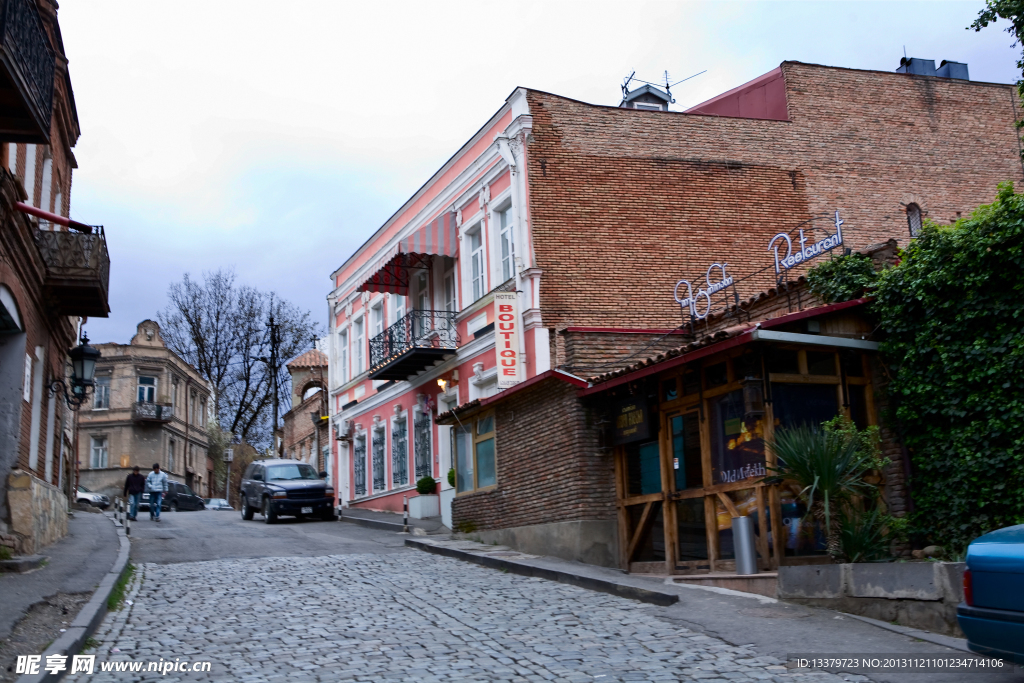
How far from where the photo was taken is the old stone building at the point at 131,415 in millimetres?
49625

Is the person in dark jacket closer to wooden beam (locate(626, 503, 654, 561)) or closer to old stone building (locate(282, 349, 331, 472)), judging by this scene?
old stone building (locate(282, 349, 331, 472))

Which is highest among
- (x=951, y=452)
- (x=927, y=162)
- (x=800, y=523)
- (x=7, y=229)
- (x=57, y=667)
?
(x=927, y=162)

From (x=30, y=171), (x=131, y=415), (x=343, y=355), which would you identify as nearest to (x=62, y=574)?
(x=30, y=171)

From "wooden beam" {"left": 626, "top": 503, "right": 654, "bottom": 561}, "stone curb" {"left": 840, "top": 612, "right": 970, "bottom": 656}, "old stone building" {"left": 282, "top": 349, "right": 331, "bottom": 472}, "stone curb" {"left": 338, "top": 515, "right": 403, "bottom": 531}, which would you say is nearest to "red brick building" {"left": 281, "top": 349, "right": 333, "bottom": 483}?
"old stone building" {"left": 282, "top": 349, "right": 331, "bottom": 472}

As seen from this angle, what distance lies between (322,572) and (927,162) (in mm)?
17536

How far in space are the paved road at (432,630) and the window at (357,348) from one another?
17108 mm

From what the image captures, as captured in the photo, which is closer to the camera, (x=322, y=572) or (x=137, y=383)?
(x=322, y=572)

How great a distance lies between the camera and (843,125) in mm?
22906

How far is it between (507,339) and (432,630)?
1021 cm

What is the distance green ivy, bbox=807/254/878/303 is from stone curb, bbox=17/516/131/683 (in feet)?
29.7

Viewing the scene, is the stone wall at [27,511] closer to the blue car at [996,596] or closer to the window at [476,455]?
the window at [476,455]

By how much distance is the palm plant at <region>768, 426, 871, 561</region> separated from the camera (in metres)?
10.2

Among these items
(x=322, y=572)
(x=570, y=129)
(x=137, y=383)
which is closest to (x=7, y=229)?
(x=322, y=572)

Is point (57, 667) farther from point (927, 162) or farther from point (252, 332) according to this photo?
point (252, 332)
